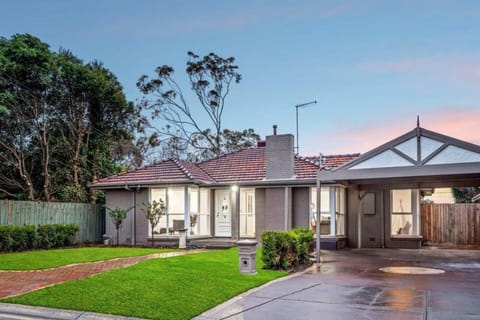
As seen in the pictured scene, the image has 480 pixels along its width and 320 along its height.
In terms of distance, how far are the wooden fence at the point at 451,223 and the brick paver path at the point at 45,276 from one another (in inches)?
576

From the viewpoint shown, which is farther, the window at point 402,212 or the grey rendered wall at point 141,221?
the grey rendered wall at point 141,221

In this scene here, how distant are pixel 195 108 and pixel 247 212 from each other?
18.0 m

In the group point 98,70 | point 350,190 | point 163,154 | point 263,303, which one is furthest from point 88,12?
point 163,154

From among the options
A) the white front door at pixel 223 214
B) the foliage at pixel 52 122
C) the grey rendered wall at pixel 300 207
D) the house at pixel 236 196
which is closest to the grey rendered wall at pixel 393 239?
the house at pixel 236 196

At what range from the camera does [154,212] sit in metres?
19.2

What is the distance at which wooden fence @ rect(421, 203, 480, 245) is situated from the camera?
69.7 feet

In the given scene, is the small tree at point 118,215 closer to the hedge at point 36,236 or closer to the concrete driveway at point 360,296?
the hedge at point 36,236

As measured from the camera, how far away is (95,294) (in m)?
8.45

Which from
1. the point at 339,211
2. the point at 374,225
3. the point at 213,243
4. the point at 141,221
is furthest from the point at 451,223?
the point at 141,221

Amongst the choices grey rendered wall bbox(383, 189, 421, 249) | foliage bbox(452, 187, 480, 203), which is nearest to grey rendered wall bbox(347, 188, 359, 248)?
grey rendered wall bbox(383, 189, 421, 249)

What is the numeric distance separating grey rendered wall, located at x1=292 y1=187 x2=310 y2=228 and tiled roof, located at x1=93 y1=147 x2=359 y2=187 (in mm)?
639

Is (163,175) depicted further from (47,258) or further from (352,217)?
(352,217)

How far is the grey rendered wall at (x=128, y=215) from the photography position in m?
20.7

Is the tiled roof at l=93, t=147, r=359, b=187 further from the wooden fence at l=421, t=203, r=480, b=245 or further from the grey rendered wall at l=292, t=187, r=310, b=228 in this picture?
the wooden fence at l=421, t=203, r=480, b=245
